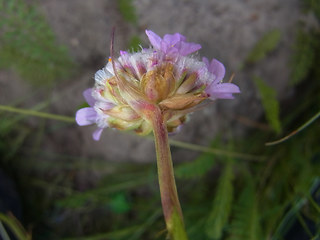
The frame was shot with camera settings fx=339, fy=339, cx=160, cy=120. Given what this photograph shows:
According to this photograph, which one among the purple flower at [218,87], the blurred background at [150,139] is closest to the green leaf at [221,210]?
the blurred background at [150,139]

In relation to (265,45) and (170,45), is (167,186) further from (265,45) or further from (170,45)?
(265,45)

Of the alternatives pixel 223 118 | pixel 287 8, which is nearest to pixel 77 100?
pixel 223 118

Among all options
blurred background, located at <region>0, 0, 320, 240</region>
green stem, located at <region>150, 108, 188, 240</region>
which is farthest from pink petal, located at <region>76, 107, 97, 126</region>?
blurred background, located at <region>0, 0, 320, 240</region>

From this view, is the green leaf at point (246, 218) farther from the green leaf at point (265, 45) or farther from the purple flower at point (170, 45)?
the purple flower at point (170, 45)

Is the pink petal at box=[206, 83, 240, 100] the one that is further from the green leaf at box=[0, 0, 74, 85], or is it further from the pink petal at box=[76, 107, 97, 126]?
the green leaf at box=[0, 0, 74, 85]

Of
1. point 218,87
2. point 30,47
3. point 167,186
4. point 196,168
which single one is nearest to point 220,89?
point 218,87

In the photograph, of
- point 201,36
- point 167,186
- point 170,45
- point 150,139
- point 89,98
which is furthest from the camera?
point 150,139
